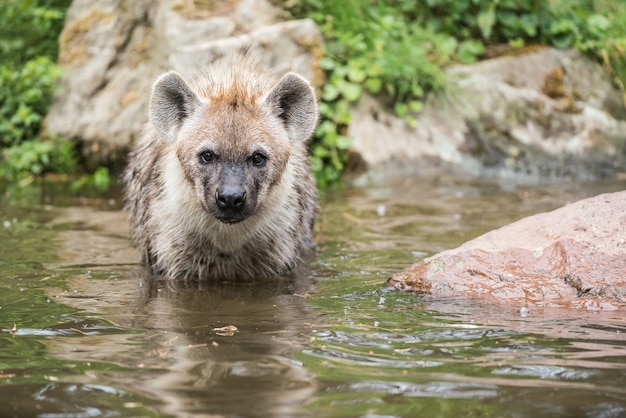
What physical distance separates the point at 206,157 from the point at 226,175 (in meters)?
0.22

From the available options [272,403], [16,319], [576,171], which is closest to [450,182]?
[576,171]

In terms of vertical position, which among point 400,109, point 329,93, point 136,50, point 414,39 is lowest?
point 400,109

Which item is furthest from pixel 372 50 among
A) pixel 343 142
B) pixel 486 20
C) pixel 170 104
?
pixel 170 104

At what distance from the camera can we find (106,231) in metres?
6.34

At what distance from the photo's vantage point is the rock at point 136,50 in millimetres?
8430

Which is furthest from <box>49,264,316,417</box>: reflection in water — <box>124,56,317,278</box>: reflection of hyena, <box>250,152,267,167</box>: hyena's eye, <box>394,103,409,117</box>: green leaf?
Result: <box>394,103,409,117</box>: green leaf

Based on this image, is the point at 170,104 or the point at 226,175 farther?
the point at 170,104

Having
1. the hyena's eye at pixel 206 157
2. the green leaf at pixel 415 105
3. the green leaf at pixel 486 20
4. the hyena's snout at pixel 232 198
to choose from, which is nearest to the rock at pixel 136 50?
the green leaf at pixel 415 105

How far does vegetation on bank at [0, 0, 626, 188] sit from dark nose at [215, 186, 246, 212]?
3808mm

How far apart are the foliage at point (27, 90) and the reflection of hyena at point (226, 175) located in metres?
3.74

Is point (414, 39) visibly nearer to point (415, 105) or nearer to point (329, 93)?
point (415, 105)

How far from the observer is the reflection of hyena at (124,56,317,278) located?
14.7 feet

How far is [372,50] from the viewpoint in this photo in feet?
28.7

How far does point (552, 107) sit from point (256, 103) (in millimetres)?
4598
